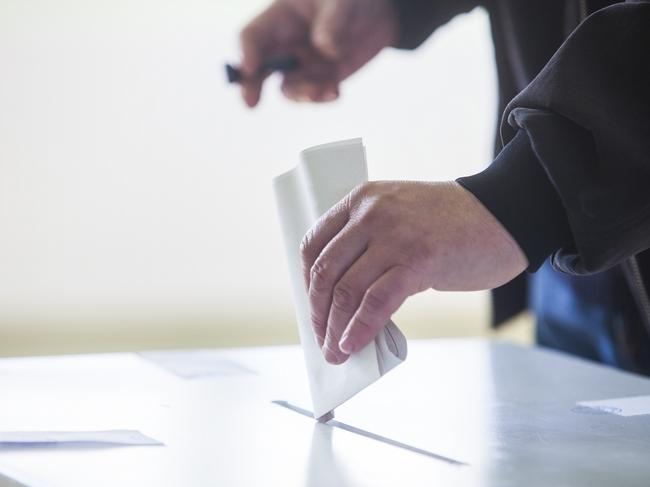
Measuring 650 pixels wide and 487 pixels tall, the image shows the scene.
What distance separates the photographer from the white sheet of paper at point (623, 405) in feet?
2.89

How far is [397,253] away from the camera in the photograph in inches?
28.0

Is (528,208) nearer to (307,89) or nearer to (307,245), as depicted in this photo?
(307,245)

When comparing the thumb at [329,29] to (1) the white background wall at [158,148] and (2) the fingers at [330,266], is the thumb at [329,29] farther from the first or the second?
(1) the white background wall at [158,148]

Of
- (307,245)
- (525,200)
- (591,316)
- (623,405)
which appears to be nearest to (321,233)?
(307,245)

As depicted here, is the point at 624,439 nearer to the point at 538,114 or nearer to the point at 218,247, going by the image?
the point at 538,114

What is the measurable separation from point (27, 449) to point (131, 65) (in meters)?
2.21

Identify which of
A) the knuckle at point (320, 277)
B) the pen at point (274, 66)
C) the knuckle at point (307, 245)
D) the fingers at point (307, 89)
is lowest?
the knuckle at point (320, 277)

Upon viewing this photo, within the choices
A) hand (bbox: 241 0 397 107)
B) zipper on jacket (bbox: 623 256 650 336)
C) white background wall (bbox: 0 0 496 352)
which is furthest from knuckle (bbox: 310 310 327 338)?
white background wall (bbox: 0 0 496 352)

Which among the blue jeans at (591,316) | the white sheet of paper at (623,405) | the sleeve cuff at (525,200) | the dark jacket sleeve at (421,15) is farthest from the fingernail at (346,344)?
the dark jacket sleeve at (421,15)

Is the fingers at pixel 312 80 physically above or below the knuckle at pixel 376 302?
above

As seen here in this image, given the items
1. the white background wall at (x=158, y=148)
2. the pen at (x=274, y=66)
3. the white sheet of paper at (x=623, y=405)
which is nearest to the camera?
the white sheet of paper at (x=623, y=405)

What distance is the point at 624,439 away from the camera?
2.51ft

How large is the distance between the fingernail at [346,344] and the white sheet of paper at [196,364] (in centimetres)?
33

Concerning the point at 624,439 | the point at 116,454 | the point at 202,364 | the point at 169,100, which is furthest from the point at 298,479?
the point at 169,100
